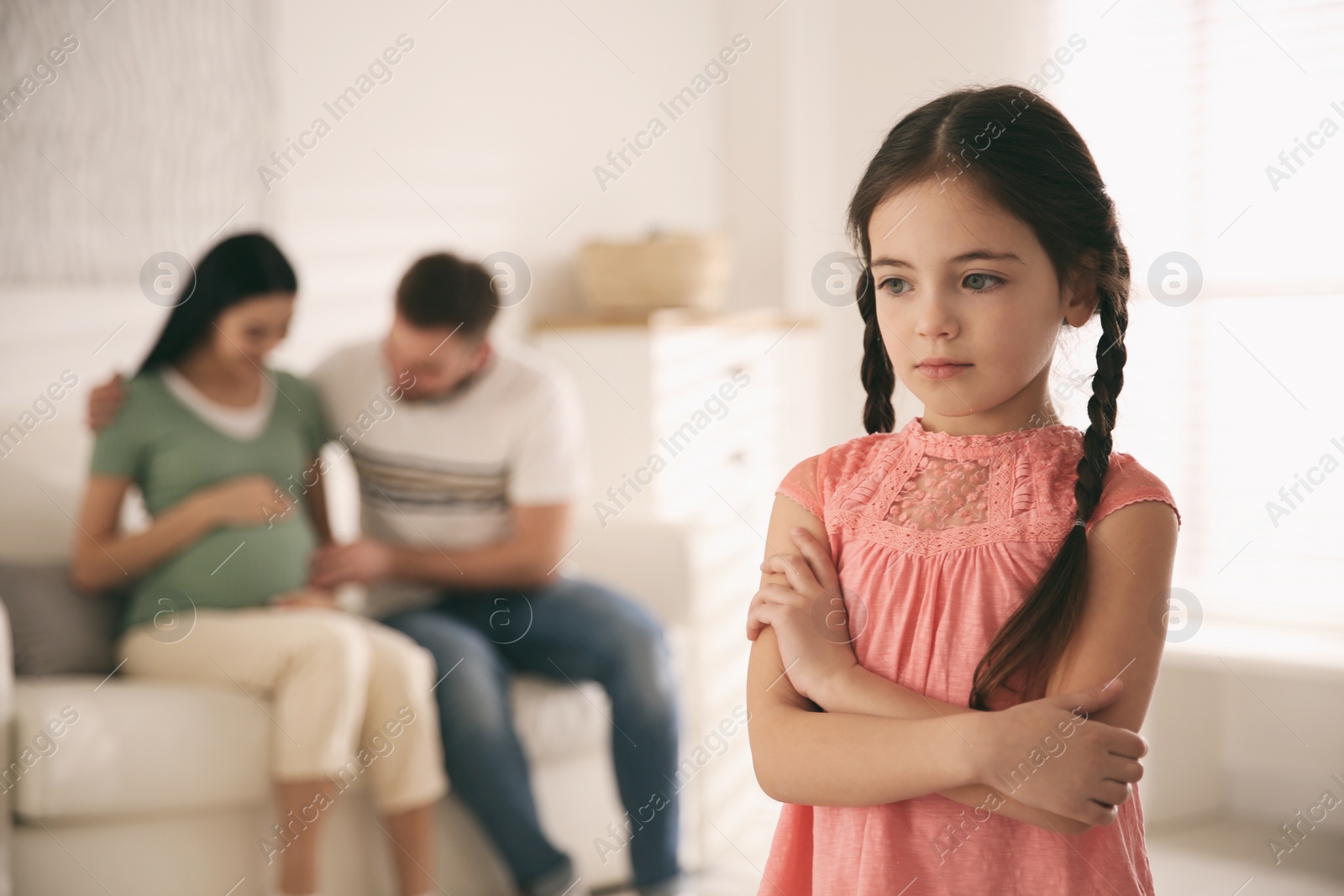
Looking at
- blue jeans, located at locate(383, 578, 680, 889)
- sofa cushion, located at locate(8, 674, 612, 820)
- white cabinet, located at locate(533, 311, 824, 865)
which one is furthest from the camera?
white cabinet, located at locate(533, 311, 824, 865)

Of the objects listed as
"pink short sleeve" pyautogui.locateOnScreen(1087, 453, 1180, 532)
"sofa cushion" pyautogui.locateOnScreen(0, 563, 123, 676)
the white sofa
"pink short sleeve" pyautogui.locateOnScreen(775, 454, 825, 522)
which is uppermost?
"pink short sleeve" pyautogui.locateOnScreen(1087, 453, 1180, 532)

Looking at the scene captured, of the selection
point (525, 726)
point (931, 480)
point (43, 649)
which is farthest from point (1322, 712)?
point (43, 649)

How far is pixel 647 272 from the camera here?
8.94 ft

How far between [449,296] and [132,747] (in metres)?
0.88

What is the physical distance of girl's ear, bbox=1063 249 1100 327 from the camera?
2.35ft

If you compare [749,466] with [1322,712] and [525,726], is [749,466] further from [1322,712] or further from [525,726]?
[1322,712]

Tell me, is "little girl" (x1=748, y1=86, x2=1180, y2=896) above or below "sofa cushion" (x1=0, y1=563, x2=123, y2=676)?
above

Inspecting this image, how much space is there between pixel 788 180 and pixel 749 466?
2.85 feet

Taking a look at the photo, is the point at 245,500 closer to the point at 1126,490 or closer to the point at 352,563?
the point at 352,563

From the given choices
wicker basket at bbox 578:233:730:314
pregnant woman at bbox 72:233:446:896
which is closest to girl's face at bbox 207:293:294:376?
pregnant woman at bbox 72:233:446:896

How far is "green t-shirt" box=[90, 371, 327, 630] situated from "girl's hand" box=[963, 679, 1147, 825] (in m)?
1.46

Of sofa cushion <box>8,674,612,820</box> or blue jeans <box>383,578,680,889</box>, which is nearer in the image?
sofa cushion <box>8,674,612,820</box>

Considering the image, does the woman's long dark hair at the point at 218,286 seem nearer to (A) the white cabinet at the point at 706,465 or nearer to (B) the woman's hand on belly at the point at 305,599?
(B) the woman's hand on belly at the point at 305,599

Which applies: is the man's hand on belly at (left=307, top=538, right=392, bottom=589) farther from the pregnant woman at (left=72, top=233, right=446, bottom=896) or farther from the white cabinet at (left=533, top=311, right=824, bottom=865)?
the white cabinet at (left=533, top=311, right=824, bottom=865)
